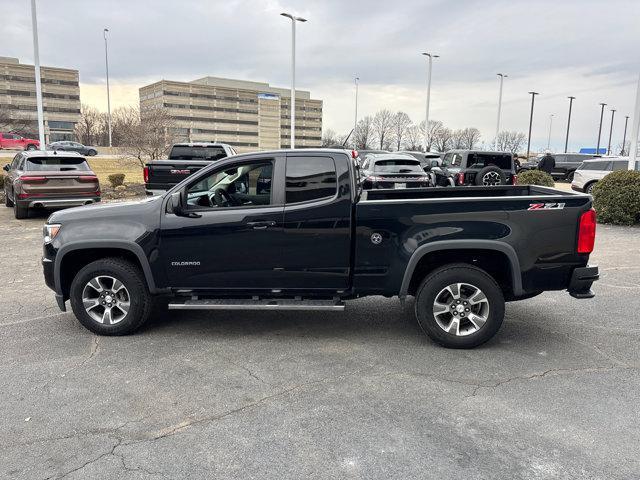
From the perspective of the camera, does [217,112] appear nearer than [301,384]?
No

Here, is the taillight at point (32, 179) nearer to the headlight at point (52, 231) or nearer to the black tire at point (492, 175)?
the headlight at point (52, 231)

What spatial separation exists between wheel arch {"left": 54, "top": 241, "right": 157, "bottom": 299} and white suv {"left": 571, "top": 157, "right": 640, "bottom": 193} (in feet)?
57.2

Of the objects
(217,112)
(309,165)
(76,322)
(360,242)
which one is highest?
(217,112)

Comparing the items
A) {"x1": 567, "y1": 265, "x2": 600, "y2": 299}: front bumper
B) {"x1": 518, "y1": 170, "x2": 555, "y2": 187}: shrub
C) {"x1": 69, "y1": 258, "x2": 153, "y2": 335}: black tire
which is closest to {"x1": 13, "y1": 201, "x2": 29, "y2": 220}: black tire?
{"x1": 69, "y1": 258, "x2": 153, "y2": 335}: black tire

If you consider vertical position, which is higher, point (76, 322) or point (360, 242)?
point (360, 242)

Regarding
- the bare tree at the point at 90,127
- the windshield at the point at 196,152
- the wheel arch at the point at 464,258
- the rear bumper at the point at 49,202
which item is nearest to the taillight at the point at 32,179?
the rear bumper at the point at 49,202

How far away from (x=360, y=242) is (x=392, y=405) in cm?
158

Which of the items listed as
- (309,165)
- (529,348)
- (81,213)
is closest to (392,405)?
(529,348)

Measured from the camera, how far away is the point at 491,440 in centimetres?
326

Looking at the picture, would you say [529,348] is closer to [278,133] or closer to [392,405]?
[392,405]

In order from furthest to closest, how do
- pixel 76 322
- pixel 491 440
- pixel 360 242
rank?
pixel 76 322 → pixel 360 242 → pixel 491 440

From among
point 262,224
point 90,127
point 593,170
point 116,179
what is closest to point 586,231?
point 262,224

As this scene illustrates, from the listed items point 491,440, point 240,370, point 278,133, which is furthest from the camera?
point 278,133

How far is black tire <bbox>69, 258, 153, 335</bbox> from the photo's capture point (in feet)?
16.3
